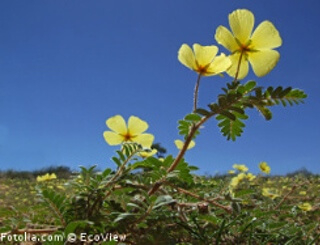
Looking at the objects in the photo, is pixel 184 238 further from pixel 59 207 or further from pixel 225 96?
pixel 225 96

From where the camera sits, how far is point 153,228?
150cm

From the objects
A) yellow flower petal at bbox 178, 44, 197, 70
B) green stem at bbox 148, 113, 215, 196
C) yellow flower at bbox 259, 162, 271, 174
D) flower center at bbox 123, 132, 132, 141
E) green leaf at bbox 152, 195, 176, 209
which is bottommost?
green leaf at bbox 152, 195, 176, 209

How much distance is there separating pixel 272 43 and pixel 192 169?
2.14ft

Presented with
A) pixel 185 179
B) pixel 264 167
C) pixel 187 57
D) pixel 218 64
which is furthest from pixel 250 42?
pixel 264 167

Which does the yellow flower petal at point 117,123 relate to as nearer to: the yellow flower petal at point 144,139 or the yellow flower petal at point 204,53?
the yellow flower petal at point 144,139

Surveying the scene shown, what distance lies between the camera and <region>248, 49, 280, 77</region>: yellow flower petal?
1.51 meters

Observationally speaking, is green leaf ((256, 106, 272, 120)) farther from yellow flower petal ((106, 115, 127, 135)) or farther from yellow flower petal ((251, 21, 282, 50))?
yellow flower petal ((106, 115, 127, 135))

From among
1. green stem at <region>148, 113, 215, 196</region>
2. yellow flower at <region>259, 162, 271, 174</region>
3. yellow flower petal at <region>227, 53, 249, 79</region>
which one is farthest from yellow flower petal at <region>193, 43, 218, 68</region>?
yellow flower at <region>259, 162, 271, 174</region>

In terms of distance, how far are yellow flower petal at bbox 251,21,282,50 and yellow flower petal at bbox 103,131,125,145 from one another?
0.78 m

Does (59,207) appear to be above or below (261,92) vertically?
below

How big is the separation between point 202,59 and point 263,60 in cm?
27

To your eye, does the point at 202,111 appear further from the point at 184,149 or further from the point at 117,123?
the point at 117,123

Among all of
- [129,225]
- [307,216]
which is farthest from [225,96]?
[307,216]

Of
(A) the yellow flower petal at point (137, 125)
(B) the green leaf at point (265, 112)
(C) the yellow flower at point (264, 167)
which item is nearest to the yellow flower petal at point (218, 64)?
(B) the green leaf at point (265, 112)
